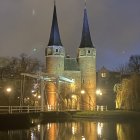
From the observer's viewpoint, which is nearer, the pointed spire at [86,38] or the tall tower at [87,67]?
the tall tower at [87,67]

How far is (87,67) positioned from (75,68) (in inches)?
99.1

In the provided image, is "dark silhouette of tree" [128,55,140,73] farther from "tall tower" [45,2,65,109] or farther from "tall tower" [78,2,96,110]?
"tall tower" [45,2,65,109]

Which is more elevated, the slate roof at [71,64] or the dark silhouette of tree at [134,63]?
the dark silhouette of tree at [134,63]

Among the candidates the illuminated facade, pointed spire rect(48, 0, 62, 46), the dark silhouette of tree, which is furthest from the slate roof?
the dark silhouette of tree

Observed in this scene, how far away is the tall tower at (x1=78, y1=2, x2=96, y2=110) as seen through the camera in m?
83.8

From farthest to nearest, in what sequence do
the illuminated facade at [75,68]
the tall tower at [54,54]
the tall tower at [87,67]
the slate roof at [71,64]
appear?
the slate roof at [71,64], the tall tower at [87,67], the tall tower at [54,54], the illuminated facade at [75,68]

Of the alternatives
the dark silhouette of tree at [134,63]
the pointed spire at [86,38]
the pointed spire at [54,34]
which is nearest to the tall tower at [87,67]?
the pointed spire at [86,38]

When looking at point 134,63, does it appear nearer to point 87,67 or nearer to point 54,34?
point 87,67

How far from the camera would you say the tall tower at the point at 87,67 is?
275 feet

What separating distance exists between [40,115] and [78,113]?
11813 millimetres

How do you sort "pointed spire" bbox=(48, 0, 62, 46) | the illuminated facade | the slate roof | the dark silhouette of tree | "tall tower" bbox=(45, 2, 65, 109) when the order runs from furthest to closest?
1. the dark silhouette of tree
2. the slate roof
3. "pointed spire" bbox=(48, 0, 62, 46)
4. "tall tower" bbox=(45, 2, 65, 109)
5. the illuminated facade

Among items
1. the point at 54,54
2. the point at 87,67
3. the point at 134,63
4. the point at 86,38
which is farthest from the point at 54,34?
the point at 134,63

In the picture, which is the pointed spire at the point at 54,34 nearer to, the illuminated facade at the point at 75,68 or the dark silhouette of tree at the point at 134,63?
the illuminated facade at the point at 75,68

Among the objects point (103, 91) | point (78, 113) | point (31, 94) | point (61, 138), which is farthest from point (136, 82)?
point (103, 91)
